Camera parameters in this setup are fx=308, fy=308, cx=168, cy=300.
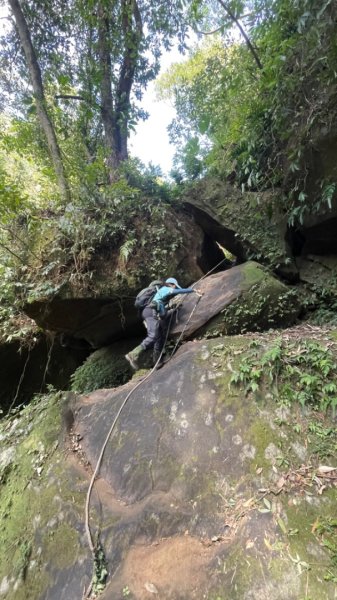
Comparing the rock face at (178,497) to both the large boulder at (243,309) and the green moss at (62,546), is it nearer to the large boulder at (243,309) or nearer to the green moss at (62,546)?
the green moss at (62,546)

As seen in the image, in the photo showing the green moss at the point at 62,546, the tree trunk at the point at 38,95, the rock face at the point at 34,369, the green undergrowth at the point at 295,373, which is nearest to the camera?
the green moss at the point at 62,546

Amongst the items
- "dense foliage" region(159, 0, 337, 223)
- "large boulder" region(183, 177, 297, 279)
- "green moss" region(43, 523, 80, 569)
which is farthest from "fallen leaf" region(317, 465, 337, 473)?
"large boulder" region(183, 177, 297, 279)

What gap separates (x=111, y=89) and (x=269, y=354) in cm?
1110

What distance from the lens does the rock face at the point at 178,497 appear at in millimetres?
3066

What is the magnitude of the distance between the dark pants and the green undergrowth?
82.9 inches

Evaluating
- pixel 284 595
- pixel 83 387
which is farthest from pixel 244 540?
pixel 83 387

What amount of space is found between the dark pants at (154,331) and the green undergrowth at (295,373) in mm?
2107

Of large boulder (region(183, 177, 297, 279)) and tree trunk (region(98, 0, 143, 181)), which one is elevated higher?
tree trunk (region(98, 0, 143, 181))

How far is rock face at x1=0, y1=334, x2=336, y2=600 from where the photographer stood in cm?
307

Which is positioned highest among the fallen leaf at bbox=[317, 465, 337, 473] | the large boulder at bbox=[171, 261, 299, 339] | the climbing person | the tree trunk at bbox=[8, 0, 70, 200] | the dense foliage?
the tree trunk at bbox=[8, 0, 70, 200]

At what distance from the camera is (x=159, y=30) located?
1067 centimetres

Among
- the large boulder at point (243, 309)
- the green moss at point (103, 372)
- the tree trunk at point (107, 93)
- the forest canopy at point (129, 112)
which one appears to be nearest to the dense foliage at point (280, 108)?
the forest canopy at point (129, 112)

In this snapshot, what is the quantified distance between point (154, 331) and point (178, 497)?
3.05 meters

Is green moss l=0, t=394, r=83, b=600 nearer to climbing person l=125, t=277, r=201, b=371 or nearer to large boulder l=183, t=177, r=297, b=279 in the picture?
climbing person l=125, t=277, r=201, b=371
